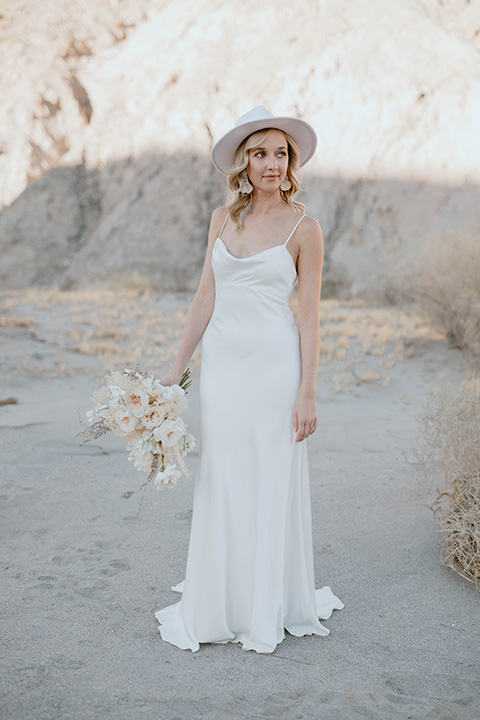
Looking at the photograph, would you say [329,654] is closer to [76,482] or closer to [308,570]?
[308,570]

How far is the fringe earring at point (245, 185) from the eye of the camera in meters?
2.81

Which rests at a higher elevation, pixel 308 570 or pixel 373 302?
pixel 373 302

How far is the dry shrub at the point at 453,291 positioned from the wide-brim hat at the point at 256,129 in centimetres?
788

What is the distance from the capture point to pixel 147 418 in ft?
8.45

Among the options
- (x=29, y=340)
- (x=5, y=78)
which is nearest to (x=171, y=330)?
(x=29, y=340)

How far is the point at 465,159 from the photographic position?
53.9 feet

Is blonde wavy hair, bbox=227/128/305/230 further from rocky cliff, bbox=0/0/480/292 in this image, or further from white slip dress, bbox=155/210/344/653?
rocky cliff, bbox=0/0/480/292

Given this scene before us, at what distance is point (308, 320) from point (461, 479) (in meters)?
1.60

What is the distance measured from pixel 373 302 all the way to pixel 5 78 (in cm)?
1436

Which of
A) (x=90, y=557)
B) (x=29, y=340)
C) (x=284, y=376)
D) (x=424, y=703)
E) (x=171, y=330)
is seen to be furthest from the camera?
(x=171, y=330)

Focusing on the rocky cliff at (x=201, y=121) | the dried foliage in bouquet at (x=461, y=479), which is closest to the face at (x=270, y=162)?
the dried foliage in bouquet at (x=461, y=479)

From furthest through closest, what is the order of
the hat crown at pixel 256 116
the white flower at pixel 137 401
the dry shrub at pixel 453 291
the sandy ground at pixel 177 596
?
1. the dry shrub at pixel 453 291
2. the hat crown at pixel 256 116
3. the white flower at pixel 137 401
4. the sandy ground at pixel 177 596

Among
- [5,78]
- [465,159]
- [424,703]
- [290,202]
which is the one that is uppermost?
[5,78]

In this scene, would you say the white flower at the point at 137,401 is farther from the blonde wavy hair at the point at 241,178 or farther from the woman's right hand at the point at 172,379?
the blonde wavy hair at the point at 241,178
